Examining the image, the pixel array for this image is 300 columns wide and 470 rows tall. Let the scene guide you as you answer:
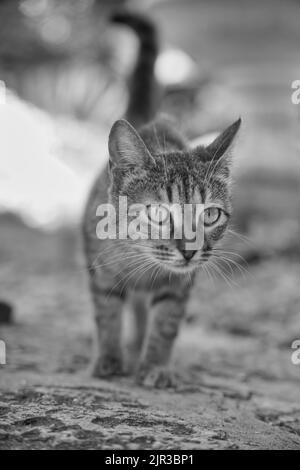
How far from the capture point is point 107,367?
2.23 meters

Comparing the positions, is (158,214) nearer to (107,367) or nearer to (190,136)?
(107,367)

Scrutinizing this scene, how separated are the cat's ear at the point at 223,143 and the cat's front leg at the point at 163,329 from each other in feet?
1.98

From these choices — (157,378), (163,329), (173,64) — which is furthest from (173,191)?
(173,64)

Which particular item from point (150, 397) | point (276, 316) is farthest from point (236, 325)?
point (150, 397)

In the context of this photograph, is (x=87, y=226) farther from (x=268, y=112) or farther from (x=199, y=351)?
(x=268, y=112)

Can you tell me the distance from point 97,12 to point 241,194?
327cm

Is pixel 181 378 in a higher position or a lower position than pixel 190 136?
lower

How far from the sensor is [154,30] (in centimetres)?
363

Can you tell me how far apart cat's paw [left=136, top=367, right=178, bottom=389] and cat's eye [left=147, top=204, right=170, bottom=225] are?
0.63 metres

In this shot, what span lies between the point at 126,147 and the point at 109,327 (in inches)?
31.1

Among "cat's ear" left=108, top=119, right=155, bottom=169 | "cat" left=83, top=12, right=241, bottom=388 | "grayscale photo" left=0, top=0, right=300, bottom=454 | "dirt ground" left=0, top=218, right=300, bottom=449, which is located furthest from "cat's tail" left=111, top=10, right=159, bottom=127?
"cat's ear" left=108, top=119, right=155, bottom=169

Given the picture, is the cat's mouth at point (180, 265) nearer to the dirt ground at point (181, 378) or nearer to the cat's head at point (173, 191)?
the cat's head at point (173, 191)

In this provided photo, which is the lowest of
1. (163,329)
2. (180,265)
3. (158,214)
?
(163,329)

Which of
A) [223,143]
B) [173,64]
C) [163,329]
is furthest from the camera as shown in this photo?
[173,64]
